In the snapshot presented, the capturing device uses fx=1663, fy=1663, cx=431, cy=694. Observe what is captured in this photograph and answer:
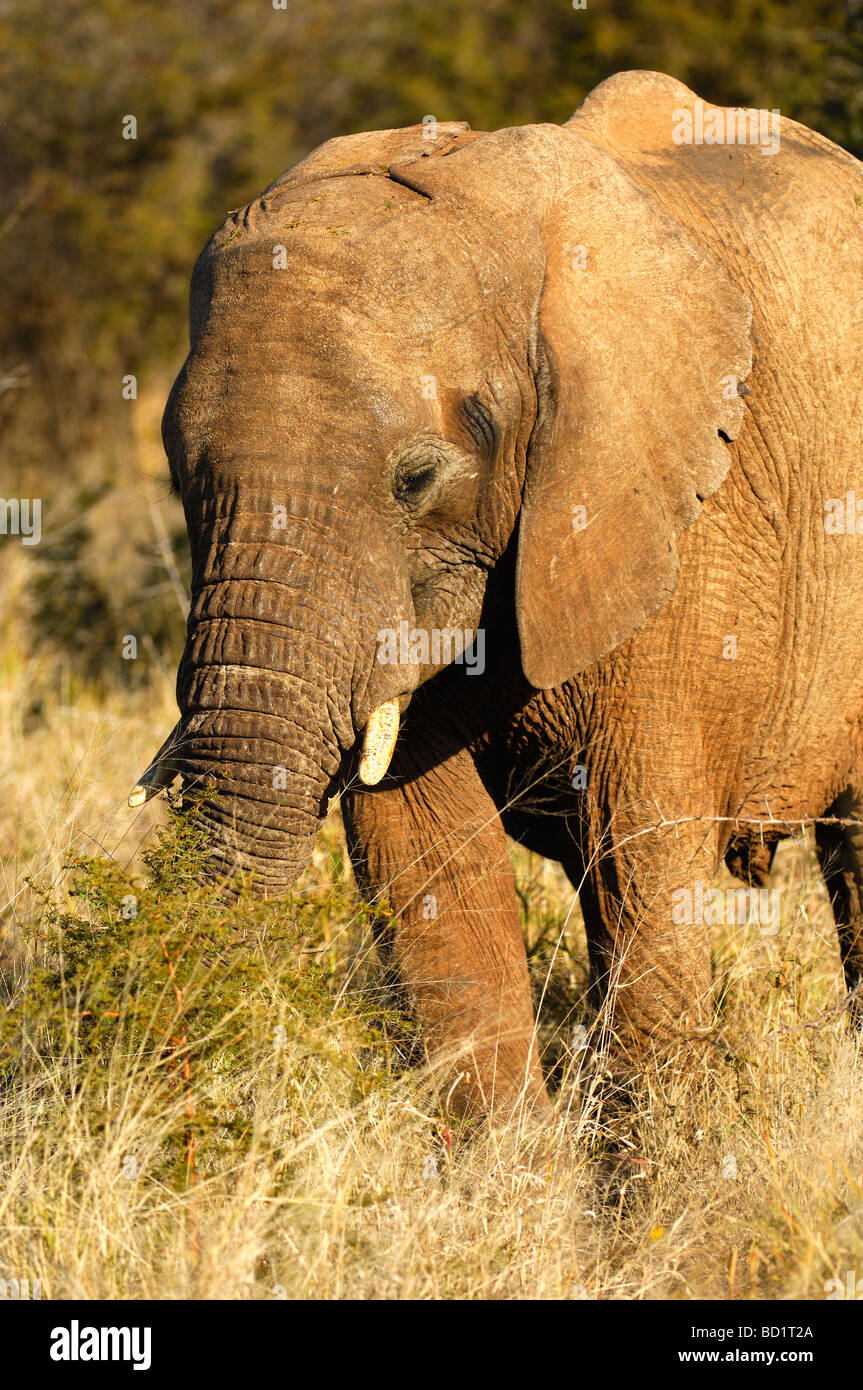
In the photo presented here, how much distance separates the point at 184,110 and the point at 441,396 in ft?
37.7

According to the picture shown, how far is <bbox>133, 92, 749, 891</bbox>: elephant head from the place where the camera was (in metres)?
3.75

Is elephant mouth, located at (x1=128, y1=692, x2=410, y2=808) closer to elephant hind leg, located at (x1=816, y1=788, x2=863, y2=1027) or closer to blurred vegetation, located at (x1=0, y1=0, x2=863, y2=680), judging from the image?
elephant hind leg, located at (x1=816, y1=788, x2=863, y2=1027)

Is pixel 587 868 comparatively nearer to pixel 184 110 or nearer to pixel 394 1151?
pixel 394 1151

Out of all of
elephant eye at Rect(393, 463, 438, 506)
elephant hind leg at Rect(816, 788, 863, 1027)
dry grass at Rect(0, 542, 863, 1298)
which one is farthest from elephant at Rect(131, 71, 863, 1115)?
dry grass at Rect(0, 542, 863, 1298)

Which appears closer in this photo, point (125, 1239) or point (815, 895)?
point (125, 1239)

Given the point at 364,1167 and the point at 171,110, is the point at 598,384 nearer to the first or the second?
the point at 364,1167

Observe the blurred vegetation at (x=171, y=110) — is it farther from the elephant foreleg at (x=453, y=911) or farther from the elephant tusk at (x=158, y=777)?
the elephant tusk at (x=158, y=777)

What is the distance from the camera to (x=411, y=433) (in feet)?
12.6

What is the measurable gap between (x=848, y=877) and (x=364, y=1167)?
2046mm

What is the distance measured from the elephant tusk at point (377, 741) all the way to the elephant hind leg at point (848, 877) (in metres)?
1.70

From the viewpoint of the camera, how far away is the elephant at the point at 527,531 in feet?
12.4

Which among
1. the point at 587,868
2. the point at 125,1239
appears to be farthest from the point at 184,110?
the point at 125,1239

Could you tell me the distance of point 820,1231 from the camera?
3.71 m

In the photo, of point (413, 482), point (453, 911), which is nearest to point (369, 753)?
point (413, 482)
